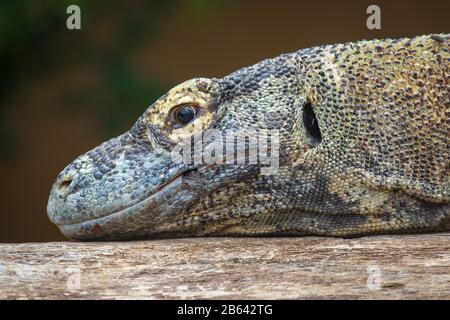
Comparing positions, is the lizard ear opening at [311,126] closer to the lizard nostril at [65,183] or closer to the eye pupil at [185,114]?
the eye pupil at [185,114]

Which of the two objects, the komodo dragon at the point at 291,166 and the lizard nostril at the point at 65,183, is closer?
the komodo dragon at the point at 291,166

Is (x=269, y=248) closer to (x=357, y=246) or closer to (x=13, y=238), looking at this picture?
(x=357, y=246)

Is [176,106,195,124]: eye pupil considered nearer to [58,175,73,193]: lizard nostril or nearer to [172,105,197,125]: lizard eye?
[172,105,197,125]: lizard eye

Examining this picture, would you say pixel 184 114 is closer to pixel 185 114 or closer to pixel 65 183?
pixel 185 114

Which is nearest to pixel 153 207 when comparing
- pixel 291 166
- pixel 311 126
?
pixel 291 166

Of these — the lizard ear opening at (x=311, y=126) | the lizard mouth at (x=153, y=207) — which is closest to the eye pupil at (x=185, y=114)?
the lizard mouth at (x=153, y=207)

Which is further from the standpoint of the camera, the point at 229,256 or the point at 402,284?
the point at 229,256
